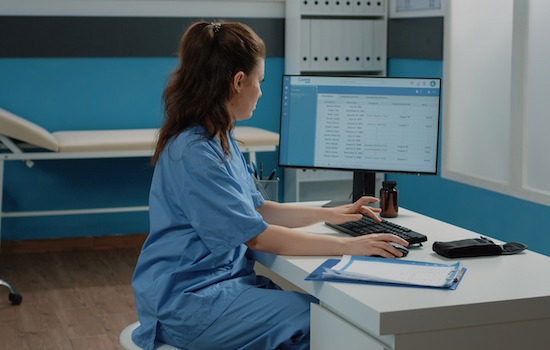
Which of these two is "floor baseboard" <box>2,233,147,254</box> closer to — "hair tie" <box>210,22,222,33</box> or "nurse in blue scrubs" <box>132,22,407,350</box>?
"nurse in blue scrubs" <box>132,22,407,350</box>

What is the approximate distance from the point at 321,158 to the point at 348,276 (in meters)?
0.86

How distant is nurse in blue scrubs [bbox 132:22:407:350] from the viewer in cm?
193

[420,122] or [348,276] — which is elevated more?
[420,122]

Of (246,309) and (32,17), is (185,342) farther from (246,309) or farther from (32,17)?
(32,17)

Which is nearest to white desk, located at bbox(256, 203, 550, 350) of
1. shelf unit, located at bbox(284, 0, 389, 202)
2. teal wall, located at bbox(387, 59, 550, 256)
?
teal wall, located at bbox(387, 59, 550, 256)

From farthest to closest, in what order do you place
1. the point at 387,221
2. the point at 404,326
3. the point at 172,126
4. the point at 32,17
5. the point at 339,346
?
the point at 32,17
the point at 387,221
the point at 172,126
the point at 339,346
the point at 404,326

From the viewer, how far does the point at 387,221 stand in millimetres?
2281

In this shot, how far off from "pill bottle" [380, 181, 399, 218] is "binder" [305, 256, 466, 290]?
530 mm

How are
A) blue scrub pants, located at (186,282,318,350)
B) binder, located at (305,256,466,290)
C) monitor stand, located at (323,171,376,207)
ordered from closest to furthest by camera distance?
binder, located at (305,256,466,290), blue scrub pants, located at (186,282,318,350), monitor stand, located at (323,171,376,207)

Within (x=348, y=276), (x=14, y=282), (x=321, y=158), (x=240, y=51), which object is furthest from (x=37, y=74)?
(x=348, y=276)

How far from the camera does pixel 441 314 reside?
1.56 meters

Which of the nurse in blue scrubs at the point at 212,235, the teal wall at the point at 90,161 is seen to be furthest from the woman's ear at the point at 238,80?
the teal wall at the point at 90,161

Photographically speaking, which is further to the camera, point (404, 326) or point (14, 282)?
point (14, 282)

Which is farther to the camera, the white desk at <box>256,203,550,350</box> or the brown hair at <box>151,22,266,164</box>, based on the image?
the brown hair at <box>151,22,266,164</box>
